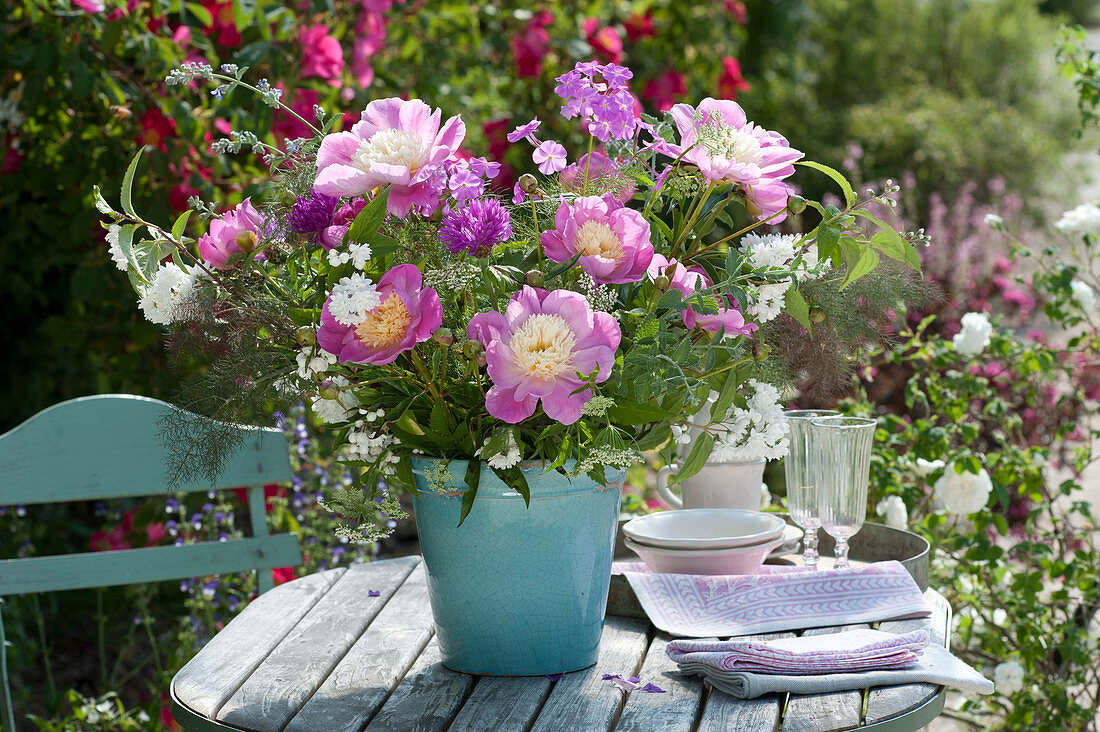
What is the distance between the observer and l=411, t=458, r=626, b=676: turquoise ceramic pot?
1.13m

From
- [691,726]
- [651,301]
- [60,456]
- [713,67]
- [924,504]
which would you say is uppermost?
[713,67]

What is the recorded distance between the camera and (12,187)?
2.41 metres

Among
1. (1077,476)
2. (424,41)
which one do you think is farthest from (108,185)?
(1077,476)

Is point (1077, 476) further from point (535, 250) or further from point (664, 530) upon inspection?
point (535, 250)

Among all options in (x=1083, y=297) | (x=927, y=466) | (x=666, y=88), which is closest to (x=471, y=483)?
(x=927, y=466)

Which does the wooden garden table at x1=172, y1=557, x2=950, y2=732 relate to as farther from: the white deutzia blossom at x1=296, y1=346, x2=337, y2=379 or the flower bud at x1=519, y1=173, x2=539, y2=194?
the flower bud at x1=519, y1=173, x2=539, y2=194

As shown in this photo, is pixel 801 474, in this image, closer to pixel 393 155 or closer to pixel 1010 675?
pixel 393 155

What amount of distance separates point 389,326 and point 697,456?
0.35 meters

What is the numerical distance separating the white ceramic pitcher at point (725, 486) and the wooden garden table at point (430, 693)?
0.25 m

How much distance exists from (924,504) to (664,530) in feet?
3.38

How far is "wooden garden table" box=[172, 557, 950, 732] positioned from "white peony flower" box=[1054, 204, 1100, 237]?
956 mm

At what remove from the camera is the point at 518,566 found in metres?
1.15

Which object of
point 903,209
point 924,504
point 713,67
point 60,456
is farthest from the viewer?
point 903,209

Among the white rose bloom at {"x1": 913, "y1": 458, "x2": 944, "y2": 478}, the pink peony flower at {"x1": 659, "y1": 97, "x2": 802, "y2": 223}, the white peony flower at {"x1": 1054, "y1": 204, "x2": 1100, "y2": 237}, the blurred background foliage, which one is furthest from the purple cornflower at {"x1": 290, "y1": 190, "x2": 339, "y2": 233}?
the white peony flower at {"x1": 1054, "y1": 204, "x2": 1100, "y2": 237}
